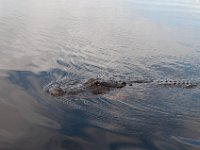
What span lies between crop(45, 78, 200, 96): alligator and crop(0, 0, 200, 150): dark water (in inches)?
12.4

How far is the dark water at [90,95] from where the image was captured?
8.12 meters

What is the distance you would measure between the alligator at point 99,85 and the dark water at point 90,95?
314 mm

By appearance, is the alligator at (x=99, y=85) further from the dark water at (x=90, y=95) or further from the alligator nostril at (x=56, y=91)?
the dark water at (x=90, y=95)

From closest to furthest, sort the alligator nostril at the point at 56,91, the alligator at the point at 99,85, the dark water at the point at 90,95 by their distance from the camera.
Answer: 1. the dark water at the point at 90,95
2. the alligator nostril at the point at 56,91
3. the alligator at the point at 99,85

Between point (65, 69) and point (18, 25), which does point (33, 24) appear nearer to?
point (18, 25)

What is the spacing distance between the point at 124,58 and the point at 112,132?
24.1 feet

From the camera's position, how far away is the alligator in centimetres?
1069

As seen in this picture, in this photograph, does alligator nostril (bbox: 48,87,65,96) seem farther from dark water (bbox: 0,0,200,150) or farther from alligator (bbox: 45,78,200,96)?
dark water (bbox: 0,0,200,150)

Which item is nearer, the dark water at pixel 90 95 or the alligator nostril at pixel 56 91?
the dark water at pixel 90 95

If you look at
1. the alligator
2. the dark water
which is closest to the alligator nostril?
the alligator

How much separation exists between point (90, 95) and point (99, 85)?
980mm

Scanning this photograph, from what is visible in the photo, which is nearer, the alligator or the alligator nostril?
the alligator nostril

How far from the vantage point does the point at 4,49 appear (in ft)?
48.1

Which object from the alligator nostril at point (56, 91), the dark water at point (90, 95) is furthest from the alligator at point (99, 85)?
the dark water at point (90, 95)
